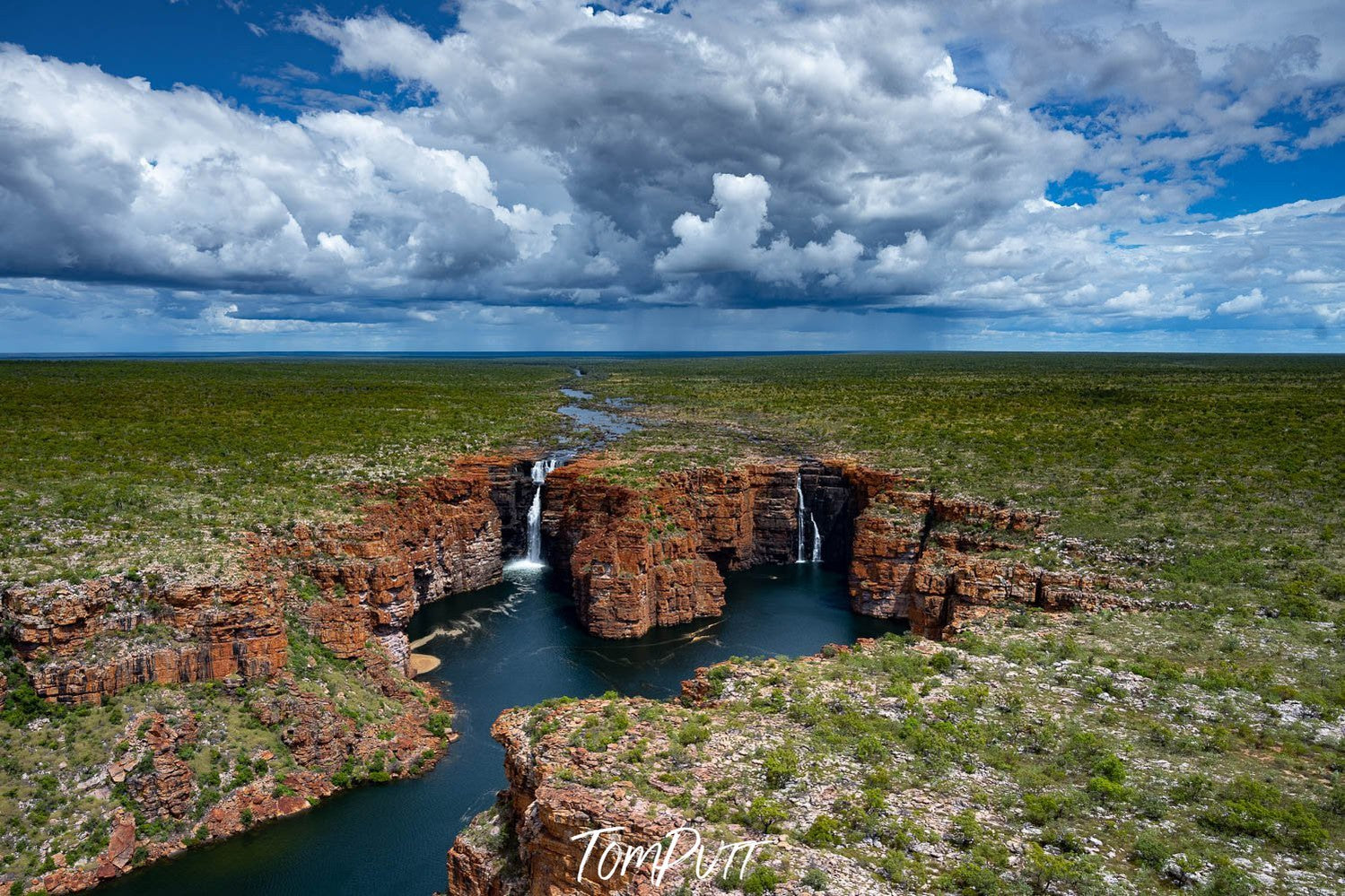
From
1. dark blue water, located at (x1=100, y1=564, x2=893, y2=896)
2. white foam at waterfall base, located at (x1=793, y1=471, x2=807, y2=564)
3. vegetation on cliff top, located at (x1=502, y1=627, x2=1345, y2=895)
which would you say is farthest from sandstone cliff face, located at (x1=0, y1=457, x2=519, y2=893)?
white foam at waterfall base, located at (x1=793, y1=471, x2=807, y2=564)

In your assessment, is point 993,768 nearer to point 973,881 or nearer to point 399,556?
point 973,881

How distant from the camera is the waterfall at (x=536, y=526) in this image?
6903 centimetres

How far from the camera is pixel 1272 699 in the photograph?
91.1 feet

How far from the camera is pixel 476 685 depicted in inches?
1833

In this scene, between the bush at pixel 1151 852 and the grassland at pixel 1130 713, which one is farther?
the grassland at pixel 1130 713

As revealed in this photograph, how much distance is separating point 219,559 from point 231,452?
24.0 m

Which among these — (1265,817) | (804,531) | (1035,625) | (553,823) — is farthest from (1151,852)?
(804,531)

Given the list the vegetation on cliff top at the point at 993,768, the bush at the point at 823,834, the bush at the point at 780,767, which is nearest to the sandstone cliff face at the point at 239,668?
the vegetation on cliff top at the point at 993,768

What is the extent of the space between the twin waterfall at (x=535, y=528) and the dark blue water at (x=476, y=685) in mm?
2553

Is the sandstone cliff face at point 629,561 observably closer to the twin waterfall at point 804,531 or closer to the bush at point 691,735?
the twin waterfall at point 804,531

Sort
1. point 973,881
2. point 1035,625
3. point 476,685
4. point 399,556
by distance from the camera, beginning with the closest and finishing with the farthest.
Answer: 1. point 973,881
2. point 1035,625
3. point 476,685
4. point 399,556

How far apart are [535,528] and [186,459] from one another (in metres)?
27.9

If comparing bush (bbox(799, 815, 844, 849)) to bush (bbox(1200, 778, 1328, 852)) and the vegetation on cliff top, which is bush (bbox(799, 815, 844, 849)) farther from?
bush (bbox(1200, 778, 1328, 852))

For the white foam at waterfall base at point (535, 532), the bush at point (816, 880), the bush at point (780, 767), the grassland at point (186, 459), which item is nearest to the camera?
the bush at point (816, 880)
